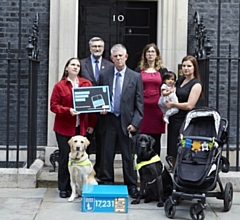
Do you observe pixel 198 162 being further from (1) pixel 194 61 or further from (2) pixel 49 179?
(2) pixel 49 179

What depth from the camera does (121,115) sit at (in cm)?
666

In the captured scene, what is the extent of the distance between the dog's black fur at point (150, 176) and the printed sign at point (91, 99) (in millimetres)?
596

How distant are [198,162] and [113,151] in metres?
1.28

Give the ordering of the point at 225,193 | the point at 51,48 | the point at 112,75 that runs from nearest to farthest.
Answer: the point at 225,193 < the point at 112,75 < the point at 51,48

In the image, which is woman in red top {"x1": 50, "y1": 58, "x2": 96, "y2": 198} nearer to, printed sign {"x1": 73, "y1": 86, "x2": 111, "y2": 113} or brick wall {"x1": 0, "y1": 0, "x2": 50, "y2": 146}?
printed sign {"x1": 73, "y1": 86, "x2": 111, "y2": 113}

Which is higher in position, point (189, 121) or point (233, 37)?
point (233, 37)

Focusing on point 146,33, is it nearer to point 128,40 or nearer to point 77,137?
point 128,40

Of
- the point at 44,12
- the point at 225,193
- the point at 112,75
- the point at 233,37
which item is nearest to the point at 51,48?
the point at 44,12

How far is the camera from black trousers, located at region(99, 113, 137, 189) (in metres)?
6.76

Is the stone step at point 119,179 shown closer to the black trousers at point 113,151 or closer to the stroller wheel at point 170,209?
the black trousers at point 113,151

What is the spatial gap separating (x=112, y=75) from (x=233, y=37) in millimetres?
2662

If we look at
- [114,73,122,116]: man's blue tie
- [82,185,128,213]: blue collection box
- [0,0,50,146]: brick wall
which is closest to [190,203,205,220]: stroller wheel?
[82,185,128,213]: blue collection box

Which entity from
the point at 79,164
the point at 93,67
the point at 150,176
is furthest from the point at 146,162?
the point at 93,67

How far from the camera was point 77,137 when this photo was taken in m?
6.33
